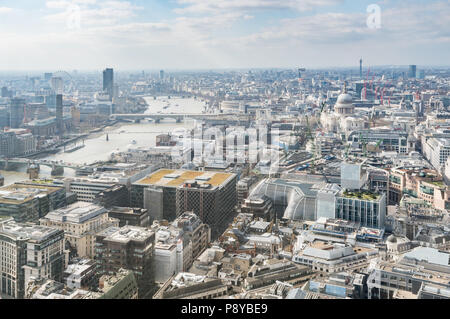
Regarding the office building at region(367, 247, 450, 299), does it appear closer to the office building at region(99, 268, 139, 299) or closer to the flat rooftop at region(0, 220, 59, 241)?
the office building at region(99, 268, 139, 299)

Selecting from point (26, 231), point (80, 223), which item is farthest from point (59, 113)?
point (26, 231)

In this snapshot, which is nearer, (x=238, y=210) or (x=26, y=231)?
(x=26, y=231)

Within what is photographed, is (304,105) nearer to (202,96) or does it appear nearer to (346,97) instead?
(346,97)

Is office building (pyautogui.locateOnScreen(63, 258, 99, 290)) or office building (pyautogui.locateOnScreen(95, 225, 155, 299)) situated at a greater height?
office building (pyautogui.locateOnScreen(95, 225, 155, 299))

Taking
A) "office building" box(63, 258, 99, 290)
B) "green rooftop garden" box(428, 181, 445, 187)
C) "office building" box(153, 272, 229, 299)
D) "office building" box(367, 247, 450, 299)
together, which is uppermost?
"green rooftop garden" box(428, 181, 445, 187)

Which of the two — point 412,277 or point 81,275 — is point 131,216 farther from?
point 412,277

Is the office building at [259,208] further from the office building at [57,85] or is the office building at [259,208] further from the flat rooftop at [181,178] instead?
the office building at [57,85]

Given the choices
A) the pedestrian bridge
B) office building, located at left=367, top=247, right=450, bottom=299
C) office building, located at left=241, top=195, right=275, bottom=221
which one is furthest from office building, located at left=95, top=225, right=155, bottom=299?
the pedestrian bridge
